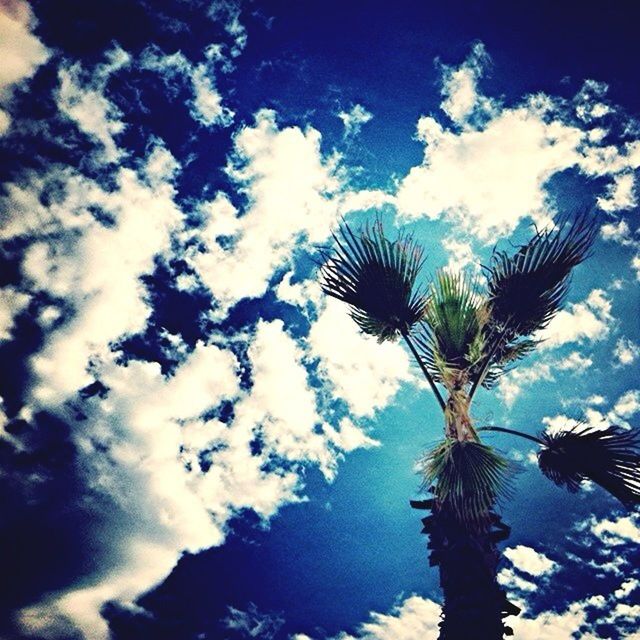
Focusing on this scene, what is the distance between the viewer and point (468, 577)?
11.5 feet

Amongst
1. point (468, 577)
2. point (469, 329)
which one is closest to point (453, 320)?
point (469, 329)

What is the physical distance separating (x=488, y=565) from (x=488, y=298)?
2.81m

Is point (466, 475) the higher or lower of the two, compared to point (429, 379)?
lower

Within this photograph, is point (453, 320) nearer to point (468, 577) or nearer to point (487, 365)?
point (487, 365)

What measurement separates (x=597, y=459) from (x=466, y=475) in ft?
5.71

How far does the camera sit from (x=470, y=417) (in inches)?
173

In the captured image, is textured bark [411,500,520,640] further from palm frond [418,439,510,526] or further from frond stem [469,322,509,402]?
frond stem [469,322,509,402]

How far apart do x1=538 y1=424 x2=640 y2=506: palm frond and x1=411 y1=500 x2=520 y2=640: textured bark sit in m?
1.24

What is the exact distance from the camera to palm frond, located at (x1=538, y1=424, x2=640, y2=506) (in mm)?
4211

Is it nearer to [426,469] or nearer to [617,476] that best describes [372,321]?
[426,469]

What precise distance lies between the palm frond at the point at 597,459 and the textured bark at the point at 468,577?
4.06 ft

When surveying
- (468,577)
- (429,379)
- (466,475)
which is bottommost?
(468,577)

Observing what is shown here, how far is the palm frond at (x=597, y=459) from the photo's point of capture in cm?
421

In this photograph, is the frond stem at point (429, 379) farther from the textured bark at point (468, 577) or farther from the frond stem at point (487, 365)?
the textured bark at point (468, 577)
